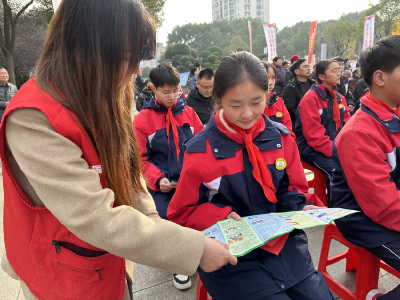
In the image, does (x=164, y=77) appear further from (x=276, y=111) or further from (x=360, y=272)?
(x=360, y=272)

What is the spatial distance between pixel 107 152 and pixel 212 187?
71cm

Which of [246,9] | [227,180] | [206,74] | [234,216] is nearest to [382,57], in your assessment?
[227,180]

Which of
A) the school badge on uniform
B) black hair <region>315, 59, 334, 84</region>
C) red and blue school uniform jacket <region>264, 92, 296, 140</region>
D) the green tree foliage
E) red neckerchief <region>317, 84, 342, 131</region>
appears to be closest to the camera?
the school badge on uniform

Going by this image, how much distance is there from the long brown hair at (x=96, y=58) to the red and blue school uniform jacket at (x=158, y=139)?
1.55 m

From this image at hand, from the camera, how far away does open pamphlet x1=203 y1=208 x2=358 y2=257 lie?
113cm

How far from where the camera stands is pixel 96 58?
92 centimetres

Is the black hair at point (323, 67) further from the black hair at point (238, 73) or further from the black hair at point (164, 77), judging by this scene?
the black hair at point (238, 73)

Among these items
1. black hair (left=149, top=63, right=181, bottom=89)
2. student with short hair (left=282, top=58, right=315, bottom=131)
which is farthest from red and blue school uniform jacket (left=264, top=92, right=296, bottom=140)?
black hair (left=149, top=63, right=181, bottom=89)

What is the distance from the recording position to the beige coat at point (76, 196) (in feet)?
2.73

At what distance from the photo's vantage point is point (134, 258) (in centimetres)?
88

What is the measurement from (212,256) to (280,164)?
0.79 m

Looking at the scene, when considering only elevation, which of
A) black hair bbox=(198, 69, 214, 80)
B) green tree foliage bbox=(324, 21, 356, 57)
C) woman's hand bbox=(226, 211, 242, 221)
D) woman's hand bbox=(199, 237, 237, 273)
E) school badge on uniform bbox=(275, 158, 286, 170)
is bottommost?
woman's hand bbox=(226, 211, 242, 221)

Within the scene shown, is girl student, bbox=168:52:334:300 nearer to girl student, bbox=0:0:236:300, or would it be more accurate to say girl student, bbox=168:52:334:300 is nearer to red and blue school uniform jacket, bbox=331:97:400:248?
red and blue school uniform jacket, bbox=331:97:400:248

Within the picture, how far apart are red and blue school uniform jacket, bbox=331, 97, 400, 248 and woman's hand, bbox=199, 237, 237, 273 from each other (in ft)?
3.36
